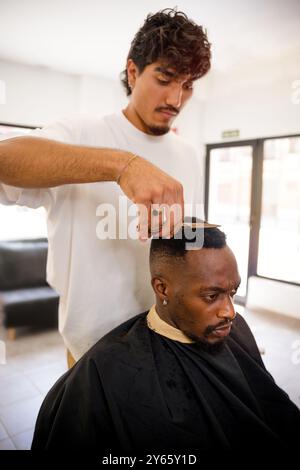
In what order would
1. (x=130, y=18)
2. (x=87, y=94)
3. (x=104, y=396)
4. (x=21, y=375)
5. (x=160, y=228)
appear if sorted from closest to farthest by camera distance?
(x=160, y=228), (x=104, y=396), (x=130, y=18), (x=21, y=375), (x=87, y=94)

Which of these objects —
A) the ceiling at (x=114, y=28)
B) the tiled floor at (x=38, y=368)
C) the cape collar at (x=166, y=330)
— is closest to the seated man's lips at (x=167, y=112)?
the cape collar at (x=166, y=330)

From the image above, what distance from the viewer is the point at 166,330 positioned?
1.06 m

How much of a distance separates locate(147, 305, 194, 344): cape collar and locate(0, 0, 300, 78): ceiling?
5.56 feet

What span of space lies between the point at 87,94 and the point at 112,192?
3.91 metres

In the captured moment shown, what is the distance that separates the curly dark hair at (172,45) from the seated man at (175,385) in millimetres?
480

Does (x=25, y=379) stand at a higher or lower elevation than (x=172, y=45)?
lower

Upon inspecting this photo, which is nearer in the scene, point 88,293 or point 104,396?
point 104,396

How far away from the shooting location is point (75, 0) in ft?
6.70

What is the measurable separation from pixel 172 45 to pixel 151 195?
1.61 feet

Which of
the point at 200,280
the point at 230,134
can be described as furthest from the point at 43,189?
the point at 230,134

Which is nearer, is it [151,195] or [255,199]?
[151,195]

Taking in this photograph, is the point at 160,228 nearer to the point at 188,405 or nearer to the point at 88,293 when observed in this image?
the point at 88,293

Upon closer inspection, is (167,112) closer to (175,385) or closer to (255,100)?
(175,385)
